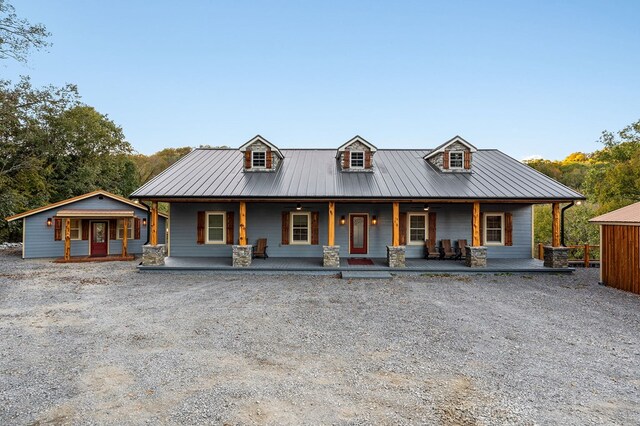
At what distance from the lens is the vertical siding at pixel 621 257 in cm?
845

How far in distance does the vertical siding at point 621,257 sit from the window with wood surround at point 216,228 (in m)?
14.0

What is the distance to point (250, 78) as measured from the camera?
21.8 m

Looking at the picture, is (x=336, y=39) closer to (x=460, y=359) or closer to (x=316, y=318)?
(x=316, y=318)

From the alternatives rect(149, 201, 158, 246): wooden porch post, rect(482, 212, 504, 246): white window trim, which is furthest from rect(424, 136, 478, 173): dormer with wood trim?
rect(149, 201, 158, 246): wooden porch post

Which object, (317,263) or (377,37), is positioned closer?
(317,263)

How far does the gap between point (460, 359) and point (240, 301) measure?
5.27m

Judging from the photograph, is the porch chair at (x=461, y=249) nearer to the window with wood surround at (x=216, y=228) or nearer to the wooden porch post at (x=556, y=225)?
the wooden porch post at (x=556, y=225)

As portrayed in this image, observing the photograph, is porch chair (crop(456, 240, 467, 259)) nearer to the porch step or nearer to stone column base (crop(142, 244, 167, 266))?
the porch step

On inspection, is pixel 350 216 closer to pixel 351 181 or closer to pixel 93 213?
pixel 351 181

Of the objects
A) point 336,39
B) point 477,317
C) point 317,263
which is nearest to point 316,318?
point 477,317

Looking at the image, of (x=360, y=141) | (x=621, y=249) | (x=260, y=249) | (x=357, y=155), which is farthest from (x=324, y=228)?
(x=621, y=249)

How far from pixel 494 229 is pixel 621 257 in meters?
4.54

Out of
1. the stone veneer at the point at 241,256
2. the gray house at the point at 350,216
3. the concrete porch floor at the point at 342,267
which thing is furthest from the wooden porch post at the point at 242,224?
the gray house at the point at 350,216

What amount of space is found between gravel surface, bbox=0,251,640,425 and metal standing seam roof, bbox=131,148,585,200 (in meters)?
3.82
